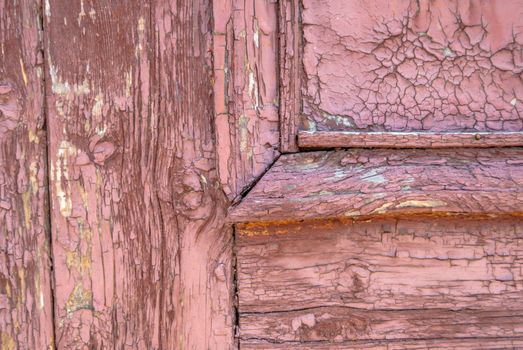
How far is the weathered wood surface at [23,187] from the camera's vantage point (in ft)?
2.53

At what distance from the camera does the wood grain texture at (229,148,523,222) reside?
764 millimetres

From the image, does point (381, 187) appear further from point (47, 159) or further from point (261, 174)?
point (47, 159)

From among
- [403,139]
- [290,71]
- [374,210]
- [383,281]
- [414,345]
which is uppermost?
[290,71]

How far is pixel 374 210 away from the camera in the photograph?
766 millimetres

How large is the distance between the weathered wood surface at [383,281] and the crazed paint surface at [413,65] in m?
0.17

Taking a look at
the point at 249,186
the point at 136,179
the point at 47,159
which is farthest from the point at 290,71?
the point at 47,159

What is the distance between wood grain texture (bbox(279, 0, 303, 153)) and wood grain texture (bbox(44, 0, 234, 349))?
0.37 feet

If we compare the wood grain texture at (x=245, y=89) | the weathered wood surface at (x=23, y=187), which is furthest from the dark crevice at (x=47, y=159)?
the wood grain texture at (x=245, y=89)

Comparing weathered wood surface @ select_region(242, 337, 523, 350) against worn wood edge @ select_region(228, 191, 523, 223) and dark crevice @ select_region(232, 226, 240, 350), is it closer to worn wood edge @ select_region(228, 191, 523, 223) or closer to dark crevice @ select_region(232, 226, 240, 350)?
dark crevice @ select_region(232, 226, 240, 350)

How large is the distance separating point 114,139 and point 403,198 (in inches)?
17.8

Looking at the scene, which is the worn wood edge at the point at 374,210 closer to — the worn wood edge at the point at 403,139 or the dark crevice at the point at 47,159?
the worn wood edge at the point at 403,139

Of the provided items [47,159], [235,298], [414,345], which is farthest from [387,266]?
[47,159]

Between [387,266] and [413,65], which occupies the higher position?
[413,65]

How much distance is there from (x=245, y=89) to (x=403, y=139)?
0.26 metres
